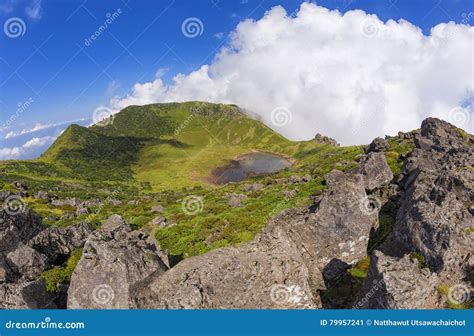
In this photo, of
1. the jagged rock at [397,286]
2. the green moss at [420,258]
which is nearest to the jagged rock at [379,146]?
the green moss at [420,258]

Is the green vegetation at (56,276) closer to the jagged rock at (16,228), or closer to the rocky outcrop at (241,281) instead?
the rocky outcrop at (241,281)

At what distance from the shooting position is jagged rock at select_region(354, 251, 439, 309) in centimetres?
1600

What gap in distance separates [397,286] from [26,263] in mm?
24156

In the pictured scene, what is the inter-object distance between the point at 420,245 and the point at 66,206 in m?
87.5

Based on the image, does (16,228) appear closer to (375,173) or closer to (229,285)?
(229,285)

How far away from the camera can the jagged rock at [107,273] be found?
1886cm

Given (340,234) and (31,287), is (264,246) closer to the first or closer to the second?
(340,234)

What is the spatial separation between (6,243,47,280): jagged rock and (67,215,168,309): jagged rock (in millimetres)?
7763

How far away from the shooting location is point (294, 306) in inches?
665

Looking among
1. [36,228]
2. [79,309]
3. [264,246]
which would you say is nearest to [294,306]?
[264,246]

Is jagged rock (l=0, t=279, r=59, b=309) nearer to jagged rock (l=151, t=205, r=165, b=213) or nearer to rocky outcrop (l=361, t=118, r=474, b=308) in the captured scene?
rocky outcrop (l=361, t=118, r=474, b=308)

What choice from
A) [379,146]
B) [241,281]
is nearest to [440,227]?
[241,281]

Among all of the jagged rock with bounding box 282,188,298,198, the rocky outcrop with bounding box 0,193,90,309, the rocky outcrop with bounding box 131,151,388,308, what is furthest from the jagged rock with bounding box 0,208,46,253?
the jagged rock with bounding box 282,188,298,198

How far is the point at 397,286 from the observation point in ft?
53.5
